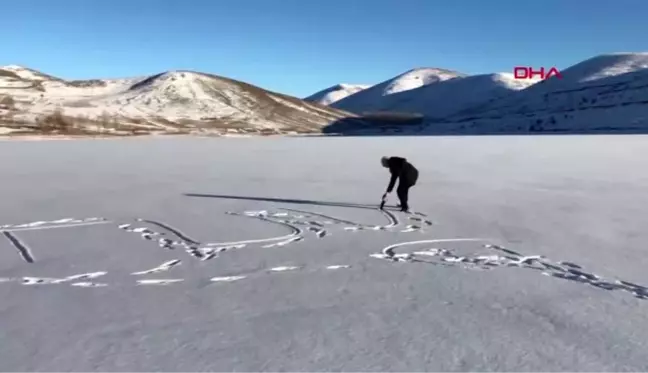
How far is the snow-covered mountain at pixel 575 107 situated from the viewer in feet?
324

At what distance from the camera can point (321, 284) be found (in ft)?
20.4

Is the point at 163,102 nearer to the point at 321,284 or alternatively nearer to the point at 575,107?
the point at 575,107

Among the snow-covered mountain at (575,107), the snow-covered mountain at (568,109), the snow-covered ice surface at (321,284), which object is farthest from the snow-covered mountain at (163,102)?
the snow-covered ice surface at (321,284)

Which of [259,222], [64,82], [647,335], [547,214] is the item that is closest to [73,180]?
[259,222]

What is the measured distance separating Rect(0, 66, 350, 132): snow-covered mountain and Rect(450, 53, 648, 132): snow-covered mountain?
42594 mm

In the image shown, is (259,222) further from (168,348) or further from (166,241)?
(168,348)

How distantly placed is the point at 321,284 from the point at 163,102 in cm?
14478

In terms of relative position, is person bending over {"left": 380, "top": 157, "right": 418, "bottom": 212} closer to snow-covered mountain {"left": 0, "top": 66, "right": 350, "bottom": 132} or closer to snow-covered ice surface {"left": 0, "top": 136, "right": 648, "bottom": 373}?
snow-covered ice surface {"left": 0, "top": 136, "right": 648, "bottom": 373}

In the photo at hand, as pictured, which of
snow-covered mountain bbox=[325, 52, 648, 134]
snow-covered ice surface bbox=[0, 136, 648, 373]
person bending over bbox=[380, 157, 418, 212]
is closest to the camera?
snow-covered ice surface bbox=[0, 136, 648, 373]

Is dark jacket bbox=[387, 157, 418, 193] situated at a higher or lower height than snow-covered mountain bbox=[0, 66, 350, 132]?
lower

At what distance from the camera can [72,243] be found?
828 cm

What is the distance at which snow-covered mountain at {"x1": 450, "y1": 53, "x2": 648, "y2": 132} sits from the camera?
98812mm

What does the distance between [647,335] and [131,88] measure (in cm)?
17202

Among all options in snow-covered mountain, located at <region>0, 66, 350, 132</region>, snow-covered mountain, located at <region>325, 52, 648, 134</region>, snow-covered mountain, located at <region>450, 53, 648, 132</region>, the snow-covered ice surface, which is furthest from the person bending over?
snow-covered mountain, located at <region>0, 66, 350, 132</region>
